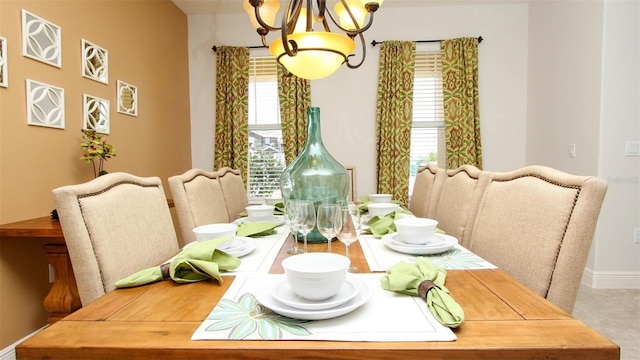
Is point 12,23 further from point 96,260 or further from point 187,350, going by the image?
point 187,350

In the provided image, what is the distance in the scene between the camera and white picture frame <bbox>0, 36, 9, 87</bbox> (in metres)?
1.72

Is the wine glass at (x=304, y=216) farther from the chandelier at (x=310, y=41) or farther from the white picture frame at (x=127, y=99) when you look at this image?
the white picture frame at (x=127, y=99)

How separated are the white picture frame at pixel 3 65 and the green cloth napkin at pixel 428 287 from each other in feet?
6.91

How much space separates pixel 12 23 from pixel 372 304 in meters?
2.31

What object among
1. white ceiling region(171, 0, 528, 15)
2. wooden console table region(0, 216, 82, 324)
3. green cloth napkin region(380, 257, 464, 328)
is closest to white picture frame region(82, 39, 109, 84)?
wooden console table region(0, 216, 82, 324)

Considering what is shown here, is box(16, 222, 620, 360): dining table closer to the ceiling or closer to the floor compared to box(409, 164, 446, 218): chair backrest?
closer to the floor

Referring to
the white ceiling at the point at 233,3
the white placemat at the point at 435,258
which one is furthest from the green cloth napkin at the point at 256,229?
the white ceiling at the point at 233,3

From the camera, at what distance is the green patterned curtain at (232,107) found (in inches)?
146

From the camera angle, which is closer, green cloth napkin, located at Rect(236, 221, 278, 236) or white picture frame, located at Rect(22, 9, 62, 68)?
green cloth napkin, located at Rect(236, 221, 278, 236)

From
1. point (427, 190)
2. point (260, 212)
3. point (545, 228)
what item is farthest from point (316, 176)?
point (427, 190)

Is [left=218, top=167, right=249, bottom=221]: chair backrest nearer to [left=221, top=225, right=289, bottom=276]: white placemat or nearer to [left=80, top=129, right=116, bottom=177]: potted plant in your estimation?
[left=80, top=129, right=116, bottom=177]: potted plant

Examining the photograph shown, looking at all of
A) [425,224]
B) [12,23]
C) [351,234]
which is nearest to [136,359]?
[351,234]

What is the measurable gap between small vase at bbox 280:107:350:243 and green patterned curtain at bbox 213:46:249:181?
2496 mm

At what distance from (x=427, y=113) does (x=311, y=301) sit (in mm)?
3484
